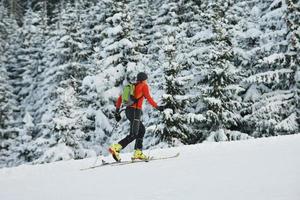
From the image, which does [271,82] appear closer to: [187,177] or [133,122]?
[133,122]

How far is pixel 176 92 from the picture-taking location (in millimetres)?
23766

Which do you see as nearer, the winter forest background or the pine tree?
the pine tree

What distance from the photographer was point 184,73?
26547 millimetres

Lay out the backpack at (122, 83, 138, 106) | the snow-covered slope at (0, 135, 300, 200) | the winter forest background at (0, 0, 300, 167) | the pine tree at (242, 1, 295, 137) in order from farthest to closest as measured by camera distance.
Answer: the winter forest background at (0, 0, 300, 167)
the pine tree at (242, 1, 295, 137)
the backpack at (122, 83, 138, 106)
the snow-covered slope at (0, 135, 300, 200)

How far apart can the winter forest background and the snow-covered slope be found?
1146cm

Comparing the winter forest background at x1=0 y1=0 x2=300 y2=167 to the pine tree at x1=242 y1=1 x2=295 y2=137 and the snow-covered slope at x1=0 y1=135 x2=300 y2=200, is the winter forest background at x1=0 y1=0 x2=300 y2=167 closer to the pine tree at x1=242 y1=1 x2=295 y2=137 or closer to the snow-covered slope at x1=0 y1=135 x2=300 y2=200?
the pine tree at x1=242 y1=1 x2=295 y2=137

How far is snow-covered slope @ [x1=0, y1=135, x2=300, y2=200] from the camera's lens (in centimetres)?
637

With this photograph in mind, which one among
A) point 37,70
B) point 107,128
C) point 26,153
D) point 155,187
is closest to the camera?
point 155,187

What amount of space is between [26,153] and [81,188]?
28.5 m

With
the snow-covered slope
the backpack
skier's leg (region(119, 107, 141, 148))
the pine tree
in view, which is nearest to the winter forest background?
the pine tree

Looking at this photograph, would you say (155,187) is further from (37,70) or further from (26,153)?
(37,70)

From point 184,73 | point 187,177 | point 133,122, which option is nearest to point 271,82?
point 184,73

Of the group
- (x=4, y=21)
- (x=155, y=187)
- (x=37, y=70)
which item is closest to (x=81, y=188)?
(x=155, y=187)

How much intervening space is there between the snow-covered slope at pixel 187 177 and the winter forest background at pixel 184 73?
451 inches
